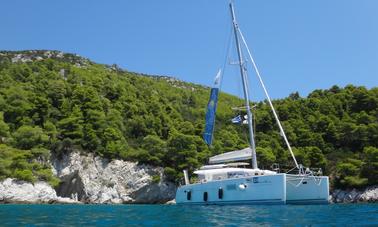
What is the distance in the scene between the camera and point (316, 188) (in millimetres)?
28312

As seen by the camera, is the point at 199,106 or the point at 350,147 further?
the point at 199,106

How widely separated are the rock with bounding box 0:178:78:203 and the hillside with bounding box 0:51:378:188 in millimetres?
1038

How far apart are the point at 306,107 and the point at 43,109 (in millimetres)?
43669

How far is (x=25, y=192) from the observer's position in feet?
167

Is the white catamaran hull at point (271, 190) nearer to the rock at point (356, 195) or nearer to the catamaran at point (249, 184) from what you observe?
the catamaran at point (249, 184)

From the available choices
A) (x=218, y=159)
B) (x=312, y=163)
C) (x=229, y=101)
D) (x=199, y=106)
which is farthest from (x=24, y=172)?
(x=229, y=101)

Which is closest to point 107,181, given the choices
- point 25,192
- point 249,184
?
point 25,192

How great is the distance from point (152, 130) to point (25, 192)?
25630mm

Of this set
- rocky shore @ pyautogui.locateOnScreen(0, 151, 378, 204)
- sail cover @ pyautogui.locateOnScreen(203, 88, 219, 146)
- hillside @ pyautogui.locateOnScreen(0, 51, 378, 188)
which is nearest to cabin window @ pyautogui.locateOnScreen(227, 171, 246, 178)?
sail cover @ pyautogui.locateOnScreen(203, 88, 219, 146)

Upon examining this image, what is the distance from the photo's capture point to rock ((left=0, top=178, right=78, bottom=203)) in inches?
1943

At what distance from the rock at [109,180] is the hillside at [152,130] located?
1392 millimetres

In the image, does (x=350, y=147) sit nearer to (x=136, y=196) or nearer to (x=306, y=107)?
(x=306, y=107)

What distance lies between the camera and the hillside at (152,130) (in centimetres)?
5484

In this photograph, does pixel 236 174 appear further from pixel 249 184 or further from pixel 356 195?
pixel 356 195
